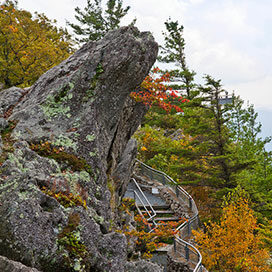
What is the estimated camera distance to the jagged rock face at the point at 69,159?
3295 millimetres

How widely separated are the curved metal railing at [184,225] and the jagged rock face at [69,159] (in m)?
4.93

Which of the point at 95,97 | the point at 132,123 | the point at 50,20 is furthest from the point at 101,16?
the point at 95,97

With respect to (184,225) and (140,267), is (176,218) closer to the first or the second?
(184,225)

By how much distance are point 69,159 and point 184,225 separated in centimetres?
1025

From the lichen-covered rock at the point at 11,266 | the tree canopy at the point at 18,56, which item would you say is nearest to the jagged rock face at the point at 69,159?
the lichen-covered rock at the point at 11,266

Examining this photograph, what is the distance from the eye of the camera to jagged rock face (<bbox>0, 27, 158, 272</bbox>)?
3295 mm

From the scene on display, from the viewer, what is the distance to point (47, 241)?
329 centimetres

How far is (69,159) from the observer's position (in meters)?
4.85

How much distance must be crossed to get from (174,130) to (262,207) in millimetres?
15030

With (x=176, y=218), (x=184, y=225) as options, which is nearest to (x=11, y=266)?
(x=184, y=225)

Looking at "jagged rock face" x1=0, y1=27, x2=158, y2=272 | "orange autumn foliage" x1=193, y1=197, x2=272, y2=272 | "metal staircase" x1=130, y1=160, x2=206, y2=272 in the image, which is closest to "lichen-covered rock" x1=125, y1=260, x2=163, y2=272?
"jagged rock face" x1=0, y1=27, x2=158, y2=272

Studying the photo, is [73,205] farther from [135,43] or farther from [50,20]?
[50,20]

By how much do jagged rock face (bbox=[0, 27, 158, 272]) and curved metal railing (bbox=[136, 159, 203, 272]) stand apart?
16.2 feet

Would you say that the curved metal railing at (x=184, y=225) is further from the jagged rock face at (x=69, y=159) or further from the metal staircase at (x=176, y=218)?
the jagged rock face at (x=69, y=159)
